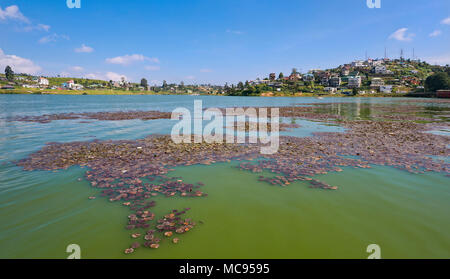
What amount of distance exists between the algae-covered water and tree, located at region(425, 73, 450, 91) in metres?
175

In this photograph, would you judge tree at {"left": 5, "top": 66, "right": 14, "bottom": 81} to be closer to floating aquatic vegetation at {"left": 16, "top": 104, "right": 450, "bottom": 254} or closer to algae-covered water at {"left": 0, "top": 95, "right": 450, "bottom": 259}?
floating aquatic vegetation at {"left": 16, "top": 104, "right": 450, "bottom": 254}

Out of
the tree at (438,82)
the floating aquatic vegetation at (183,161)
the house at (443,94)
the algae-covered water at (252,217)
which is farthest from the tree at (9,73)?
the tree at (438,82)

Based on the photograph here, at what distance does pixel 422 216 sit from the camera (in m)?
7.48

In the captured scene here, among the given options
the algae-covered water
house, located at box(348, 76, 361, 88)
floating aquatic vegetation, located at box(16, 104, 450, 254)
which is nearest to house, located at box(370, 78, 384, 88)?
house, located at box(348, 76, 361, 88)

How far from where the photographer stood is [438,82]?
132125mm

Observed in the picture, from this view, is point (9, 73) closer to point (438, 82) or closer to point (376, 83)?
point (376, 83)

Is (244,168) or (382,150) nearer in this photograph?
(244,168)

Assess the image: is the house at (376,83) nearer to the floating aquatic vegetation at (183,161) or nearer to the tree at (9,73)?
the floating aquatic vegetation at (183,161)

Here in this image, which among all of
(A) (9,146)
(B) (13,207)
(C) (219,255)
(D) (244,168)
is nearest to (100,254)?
(C) (219,255)

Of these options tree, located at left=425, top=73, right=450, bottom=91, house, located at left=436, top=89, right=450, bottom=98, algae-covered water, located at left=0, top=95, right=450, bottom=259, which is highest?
tree, located at left=425, top=73, right=450, bottom=91

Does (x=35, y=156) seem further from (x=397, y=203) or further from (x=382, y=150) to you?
(x=382, y=150)

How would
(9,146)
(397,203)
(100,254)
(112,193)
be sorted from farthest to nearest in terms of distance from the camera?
1. (9,146)
2. (112,193)
3. (397,203)
4. (100,254)

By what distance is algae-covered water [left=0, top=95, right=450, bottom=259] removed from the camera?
5930 millimetres

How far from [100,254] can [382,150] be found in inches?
713
